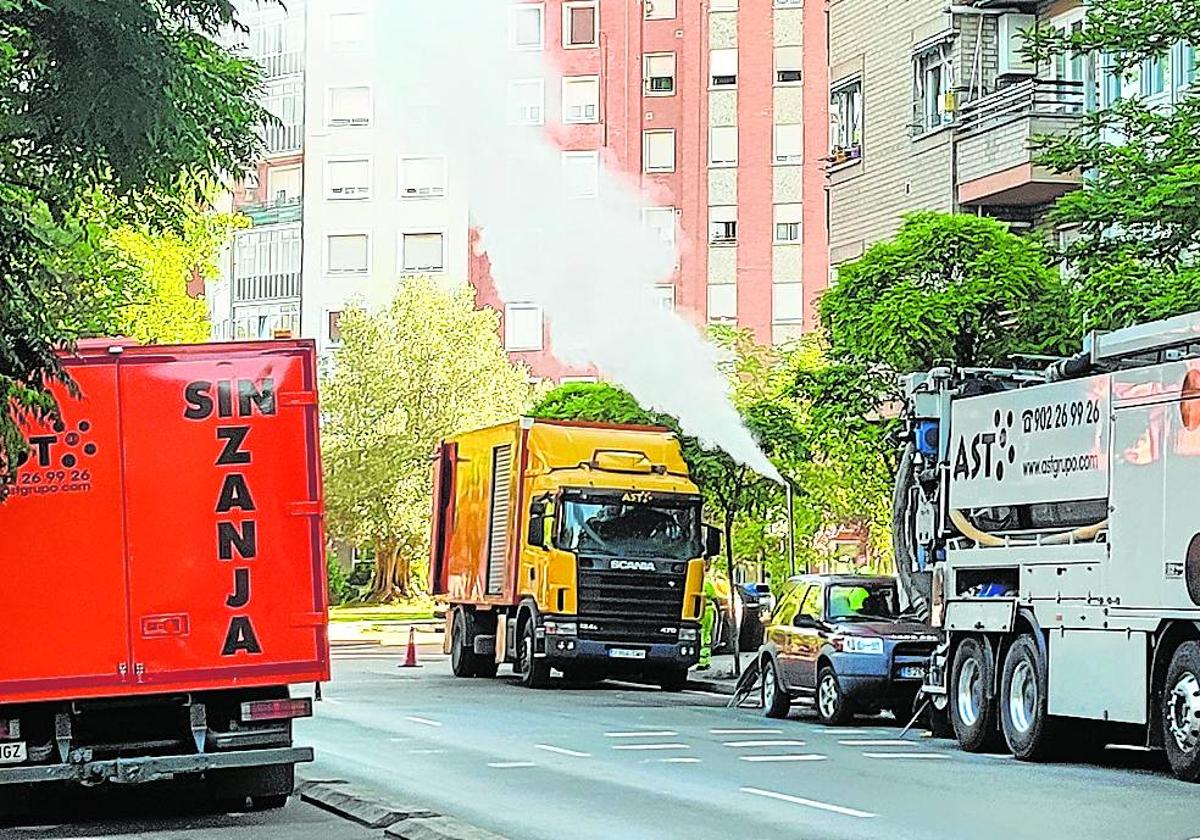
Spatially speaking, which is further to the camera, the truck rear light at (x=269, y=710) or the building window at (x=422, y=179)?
the building window at (x=422, y=179)

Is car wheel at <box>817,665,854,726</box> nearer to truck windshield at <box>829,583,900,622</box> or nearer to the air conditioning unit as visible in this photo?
truck windshield at <box>829,583,900,622</box>

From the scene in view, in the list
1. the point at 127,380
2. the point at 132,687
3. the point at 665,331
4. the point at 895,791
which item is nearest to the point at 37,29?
the point at 127,380

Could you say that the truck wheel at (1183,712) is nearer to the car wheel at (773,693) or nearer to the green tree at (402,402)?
the car wheel at (773,693)

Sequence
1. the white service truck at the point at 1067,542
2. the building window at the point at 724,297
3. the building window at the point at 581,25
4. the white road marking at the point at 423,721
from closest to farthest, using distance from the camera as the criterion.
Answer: the white service truck at the point at 1067,542, the white road marking at the point at 423,721, the building window at the point at 581,25, the building window at the point at 724,297

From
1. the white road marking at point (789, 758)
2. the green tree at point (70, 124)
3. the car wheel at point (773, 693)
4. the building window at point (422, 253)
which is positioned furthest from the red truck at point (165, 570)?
the building window at point (422, 253)

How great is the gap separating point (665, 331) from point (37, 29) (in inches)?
886

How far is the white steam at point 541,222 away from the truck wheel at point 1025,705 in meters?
10.5

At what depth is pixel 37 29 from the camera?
44.9 ft

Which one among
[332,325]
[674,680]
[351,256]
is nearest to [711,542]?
[674,680]

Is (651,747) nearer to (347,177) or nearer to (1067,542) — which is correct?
(1067,542)

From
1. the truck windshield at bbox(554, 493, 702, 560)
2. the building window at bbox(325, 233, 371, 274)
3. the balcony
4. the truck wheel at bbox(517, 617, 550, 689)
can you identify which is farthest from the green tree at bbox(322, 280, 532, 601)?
the truck windshield at bbox(554, 493, 702, 560)

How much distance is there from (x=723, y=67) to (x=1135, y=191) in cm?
5488

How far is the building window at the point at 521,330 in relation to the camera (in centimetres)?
8425

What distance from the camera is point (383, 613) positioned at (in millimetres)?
70188
